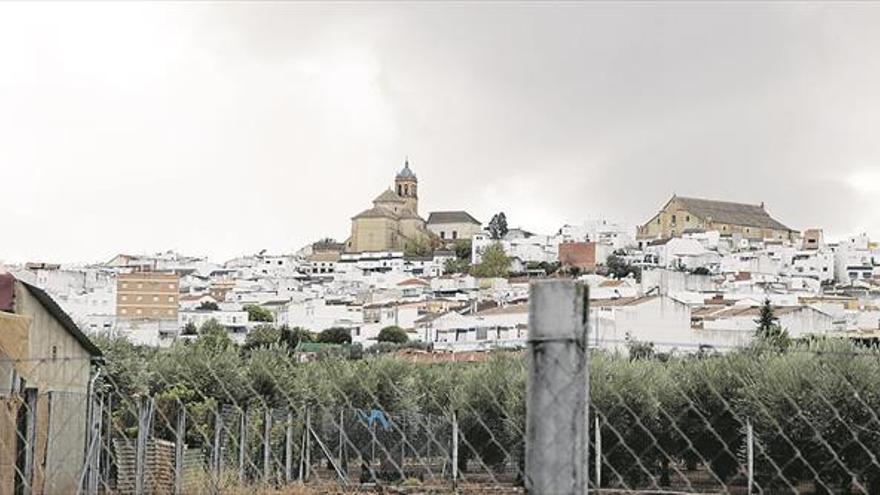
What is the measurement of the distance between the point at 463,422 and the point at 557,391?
66.0ft

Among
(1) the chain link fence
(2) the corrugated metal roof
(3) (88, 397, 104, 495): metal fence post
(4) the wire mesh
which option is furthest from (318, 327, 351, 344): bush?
(3) (88, 397, 104, 495): metal fence post

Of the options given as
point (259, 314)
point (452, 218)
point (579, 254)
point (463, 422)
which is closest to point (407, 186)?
point (452, 218)

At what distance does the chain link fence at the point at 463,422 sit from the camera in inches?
140

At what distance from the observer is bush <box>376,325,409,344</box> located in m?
81.0

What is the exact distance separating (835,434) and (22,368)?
11.8 meters

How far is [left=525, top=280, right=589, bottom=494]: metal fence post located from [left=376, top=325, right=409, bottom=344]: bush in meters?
76.1

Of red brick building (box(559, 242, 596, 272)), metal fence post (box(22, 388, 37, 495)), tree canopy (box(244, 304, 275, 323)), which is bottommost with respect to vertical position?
tree canopy (box(244, 304, 275, 323))

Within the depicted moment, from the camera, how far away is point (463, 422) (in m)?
23.5

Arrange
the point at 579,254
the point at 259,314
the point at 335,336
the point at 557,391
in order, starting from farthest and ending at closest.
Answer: the point at 579,254 < the point at 259,314 < the point at 335,336 < the point at 557,391

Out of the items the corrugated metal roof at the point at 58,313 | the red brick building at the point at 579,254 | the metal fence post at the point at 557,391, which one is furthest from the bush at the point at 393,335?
the metal fence post at the point at 557,391

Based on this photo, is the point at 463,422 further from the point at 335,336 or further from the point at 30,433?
the point at 335,336

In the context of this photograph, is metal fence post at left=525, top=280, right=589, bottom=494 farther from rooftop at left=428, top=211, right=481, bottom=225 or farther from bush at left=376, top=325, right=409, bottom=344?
rooftop at left=428, top=211, right=481, bottom=225

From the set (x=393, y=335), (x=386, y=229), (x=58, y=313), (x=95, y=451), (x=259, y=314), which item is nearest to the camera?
(x=95, y=451)

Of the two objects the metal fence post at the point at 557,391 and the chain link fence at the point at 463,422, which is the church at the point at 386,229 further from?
the metal fence post at the point at 557,391
